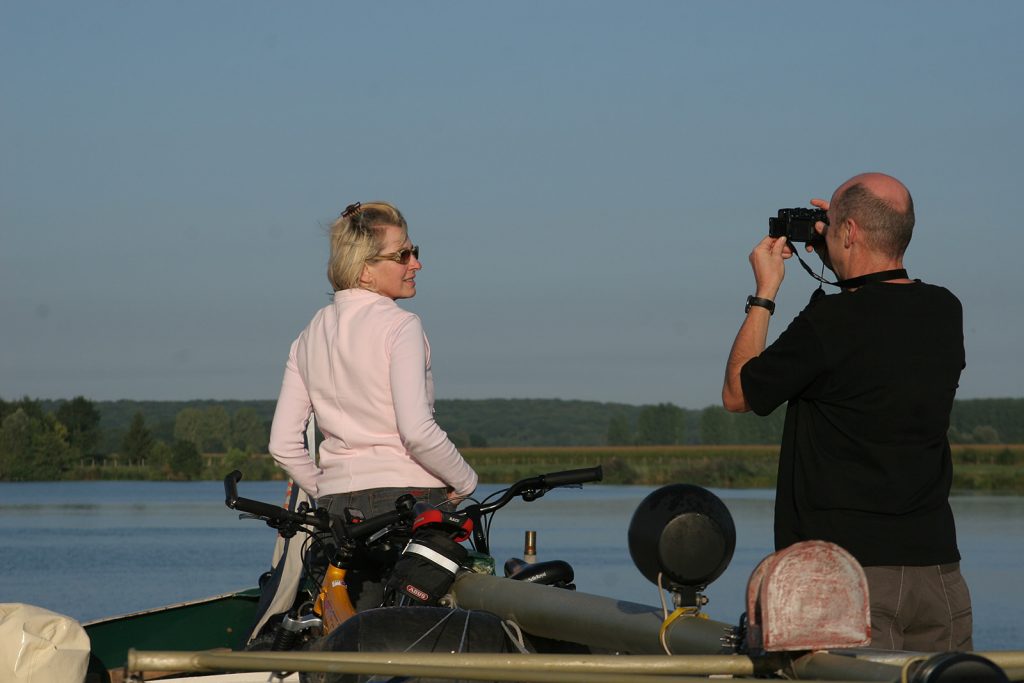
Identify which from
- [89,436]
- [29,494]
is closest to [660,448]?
[89,436]

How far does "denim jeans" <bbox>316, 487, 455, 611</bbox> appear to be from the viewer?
12.5 ft

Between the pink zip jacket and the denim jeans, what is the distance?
26mm

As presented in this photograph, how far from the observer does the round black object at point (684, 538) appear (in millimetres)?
2438

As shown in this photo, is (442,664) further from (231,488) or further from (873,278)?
(231,488)

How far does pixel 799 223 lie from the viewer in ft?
11.2

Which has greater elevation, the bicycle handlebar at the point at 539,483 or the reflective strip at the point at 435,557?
the bicycle handlebar at the point at 539,483

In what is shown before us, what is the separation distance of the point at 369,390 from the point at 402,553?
58 centimetres

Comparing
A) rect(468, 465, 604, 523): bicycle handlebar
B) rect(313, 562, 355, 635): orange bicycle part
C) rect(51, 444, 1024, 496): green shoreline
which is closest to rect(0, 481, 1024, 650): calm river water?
rect(51, 444, 1024, 496): green shoreline

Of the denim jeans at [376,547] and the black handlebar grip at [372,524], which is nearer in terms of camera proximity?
the black handlebar grip at [372,524]

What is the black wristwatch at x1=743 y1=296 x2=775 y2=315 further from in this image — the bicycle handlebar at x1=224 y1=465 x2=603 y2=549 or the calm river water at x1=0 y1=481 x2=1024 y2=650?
the calm river water at x1=0 y1=481 x2=1024 y2=650

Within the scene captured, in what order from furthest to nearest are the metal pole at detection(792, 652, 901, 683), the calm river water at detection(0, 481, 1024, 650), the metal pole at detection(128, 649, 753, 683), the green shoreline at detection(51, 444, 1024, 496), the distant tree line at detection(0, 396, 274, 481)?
1. the distant tree line at detection(0, 396, 274, 481)
2. the green shoreline at detection(51, 444, 1024, 496)
3. the calm river water at detection(0, 481, 1024, 650)
4. the metal pole at detection(128, 649, 753, 683)
5. the metal pole at detection(792, 652, 901, 683)

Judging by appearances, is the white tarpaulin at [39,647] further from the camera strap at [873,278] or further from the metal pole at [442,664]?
the camera strap at [873,278]

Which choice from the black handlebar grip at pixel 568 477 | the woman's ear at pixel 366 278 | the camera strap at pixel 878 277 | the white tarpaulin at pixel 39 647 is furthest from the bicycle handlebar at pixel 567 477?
the white tarpaulin at pixel 39 647

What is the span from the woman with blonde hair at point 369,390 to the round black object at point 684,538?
1430 mm
